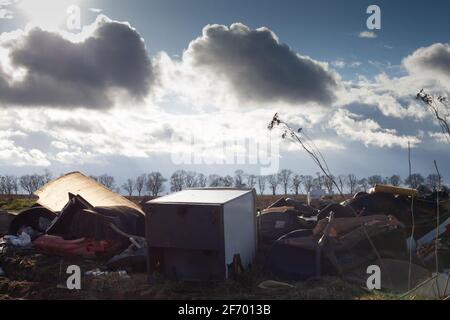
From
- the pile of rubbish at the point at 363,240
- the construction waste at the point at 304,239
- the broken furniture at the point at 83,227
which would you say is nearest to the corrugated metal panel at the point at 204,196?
the construction waste at the point at 304,239

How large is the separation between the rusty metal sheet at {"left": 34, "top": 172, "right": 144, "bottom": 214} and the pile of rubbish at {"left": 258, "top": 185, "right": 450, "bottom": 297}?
3.95 metres

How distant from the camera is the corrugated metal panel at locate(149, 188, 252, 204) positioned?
22.6 feet

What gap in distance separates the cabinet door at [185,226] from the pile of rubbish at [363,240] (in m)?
1.39

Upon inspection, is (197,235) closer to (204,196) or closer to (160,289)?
(204,196)

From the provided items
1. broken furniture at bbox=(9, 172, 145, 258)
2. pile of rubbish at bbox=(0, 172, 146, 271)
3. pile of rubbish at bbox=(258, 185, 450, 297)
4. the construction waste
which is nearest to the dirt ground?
the construction waste

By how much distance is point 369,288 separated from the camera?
6355mm

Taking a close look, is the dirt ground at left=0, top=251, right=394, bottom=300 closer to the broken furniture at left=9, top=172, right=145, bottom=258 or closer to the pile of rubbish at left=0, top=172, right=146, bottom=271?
the pile of rubbish at left=0, top=172, right=146, bottom=271

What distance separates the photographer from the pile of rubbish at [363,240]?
7.11 metres

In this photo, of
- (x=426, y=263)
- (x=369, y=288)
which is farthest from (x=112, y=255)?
(x=426, y=263)

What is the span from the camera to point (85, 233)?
916cm

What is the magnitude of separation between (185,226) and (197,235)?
9.3 inches
